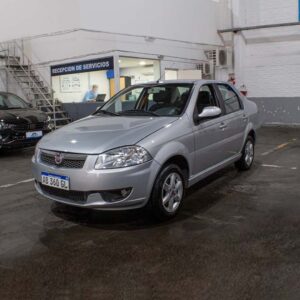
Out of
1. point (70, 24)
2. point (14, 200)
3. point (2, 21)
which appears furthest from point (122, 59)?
point (14, 200)

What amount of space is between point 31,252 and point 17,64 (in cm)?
1229

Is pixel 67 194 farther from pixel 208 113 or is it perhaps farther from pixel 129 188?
pixel 208 113

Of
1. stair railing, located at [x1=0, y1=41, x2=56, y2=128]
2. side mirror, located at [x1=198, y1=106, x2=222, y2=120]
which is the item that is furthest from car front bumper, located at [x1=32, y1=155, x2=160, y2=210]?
stair railing, located at [x1=0, y1=41, x2=56, y2=128]

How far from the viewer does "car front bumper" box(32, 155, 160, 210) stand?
401 centimetres

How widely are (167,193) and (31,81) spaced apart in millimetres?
11308

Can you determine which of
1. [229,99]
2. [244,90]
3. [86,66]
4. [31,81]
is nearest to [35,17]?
[31,81]

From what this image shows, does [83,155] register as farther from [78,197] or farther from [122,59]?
[122,59]

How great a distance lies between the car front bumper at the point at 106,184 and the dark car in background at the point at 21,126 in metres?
4.93

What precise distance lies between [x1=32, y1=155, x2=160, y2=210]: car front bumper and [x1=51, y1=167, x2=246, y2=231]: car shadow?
34cm

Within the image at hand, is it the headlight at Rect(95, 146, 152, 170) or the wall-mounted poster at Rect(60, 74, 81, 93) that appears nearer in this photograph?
the headlight at Rect(95, 146, 152, 170)

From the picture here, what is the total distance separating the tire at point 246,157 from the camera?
6.73 metres

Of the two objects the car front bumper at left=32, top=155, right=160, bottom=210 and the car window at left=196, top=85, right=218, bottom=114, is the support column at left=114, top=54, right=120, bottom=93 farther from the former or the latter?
the car front bumper at left=32, top=155, right=160, bottom=210

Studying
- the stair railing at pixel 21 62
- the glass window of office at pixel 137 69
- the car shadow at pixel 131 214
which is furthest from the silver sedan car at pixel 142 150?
the stair railing at pixel 21 62

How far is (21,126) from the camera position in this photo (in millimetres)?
9000
